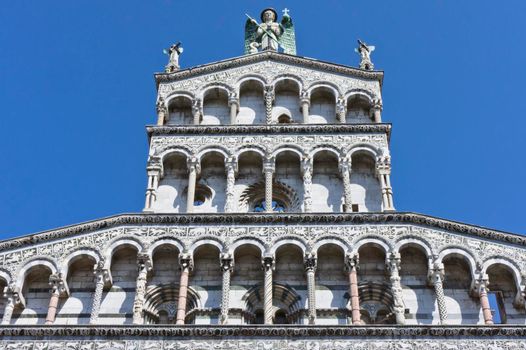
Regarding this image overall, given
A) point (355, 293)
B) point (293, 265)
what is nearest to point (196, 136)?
point (293, 265)

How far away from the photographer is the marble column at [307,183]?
64.0ft

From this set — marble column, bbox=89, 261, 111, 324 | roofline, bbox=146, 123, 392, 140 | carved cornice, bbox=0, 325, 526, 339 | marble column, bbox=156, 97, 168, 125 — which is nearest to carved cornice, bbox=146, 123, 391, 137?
roofline, bbox=146, 123, 392, 140

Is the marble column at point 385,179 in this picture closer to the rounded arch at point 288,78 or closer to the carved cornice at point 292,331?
the rounded arch at point 288,78

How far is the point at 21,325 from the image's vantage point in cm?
1642

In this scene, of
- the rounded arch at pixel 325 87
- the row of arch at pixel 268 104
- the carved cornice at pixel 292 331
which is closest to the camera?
the carved cornice at pixel 292 331

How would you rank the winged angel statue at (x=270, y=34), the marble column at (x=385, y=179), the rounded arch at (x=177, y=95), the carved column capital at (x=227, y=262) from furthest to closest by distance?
the winged angel statue at (x=270, y=34)
the rounded arch at (x=177, y=95)
the marble column at (x=385, y=179)
the carved column capital at (x=227, y=262)

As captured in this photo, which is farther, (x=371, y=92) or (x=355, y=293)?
(x=371, y=92)

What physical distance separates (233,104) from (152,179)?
112 inches

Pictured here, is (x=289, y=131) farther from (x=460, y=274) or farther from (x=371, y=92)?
(x=460, y=274)

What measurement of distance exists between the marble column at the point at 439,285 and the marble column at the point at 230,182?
4085 millimetres

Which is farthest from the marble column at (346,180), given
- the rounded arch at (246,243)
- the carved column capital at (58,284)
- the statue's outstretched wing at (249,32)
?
the statue's outstretched wing at (249,32)

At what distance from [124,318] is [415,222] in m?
5.48

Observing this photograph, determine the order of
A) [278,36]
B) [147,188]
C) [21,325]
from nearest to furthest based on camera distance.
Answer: [21,325], [147,188], [278,36]

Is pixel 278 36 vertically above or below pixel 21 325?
above
